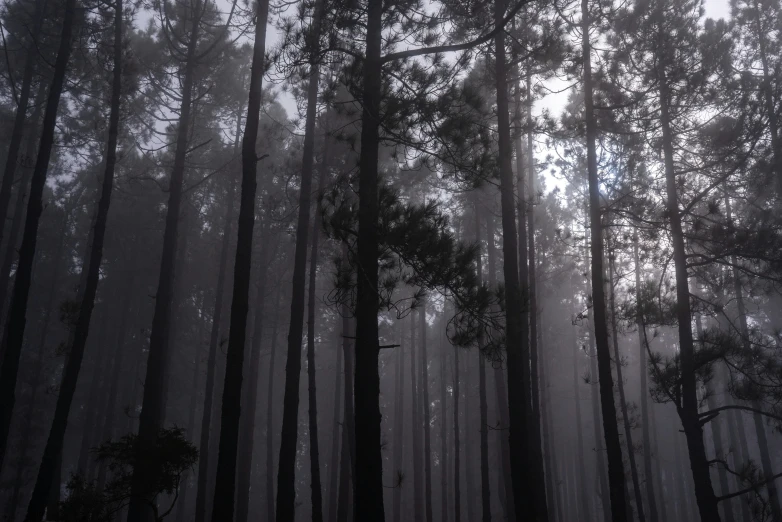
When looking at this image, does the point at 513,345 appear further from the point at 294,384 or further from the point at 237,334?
the point at 294,384

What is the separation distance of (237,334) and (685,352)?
862 cm

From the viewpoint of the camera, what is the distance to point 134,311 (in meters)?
27.2

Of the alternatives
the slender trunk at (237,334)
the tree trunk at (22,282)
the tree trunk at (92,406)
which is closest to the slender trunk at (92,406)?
the tree trunk at (92,406)

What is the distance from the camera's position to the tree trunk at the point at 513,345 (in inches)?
318

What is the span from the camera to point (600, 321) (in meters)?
9.89

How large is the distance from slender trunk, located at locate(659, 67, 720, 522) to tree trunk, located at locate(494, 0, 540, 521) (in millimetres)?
3779

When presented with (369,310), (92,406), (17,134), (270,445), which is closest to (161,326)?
(17,134)

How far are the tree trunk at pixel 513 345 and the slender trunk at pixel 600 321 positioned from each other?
1.47m

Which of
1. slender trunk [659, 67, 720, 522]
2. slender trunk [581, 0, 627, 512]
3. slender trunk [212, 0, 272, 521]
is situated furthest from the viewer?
slender trunk [659, 67, 720, 522]

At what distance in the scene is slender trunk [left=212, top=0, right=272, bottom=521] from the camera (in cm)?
790

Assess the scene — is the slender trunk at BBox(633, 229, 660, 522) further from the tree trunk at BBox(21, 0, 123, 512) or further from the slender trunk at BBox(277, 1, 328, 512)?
the tree trunk at BBox(21, 0, 123, 512)

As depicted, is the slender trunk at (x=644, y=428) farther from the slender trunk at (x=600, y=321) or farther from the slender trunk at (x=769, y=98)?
the slender trunk at (x=769, y=98)

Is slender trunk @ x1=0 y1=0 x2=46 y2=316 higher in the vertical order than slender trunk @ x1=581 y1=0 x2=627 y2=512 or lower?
higher

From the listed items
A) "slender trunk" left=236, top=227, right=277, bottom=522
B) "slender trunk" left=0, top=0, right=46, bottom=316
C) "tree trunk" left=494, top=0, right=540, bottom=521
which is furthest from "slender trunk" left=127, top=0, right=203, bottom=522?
"slender trunk" left=236, top=227, right=277, bottom=522
